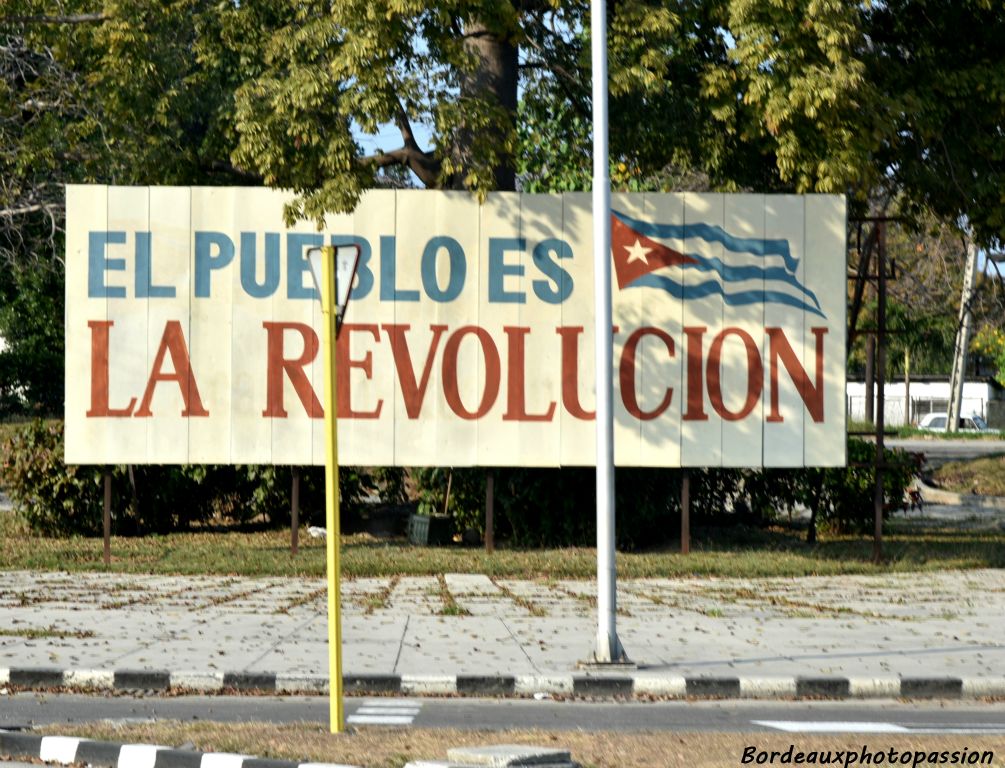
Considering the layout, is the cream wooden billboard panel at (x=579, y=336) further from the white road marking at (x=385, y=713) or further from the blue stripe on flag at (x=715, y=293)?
the white road marking at (x=385, y=713)

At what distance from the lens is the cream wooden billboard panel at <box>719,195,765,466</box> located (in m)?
18.8

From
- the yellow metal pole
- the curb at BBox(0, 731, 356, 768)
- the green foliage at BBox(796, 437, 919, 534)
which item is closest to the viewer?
the curb at BBox(0, 731, 356, 768)

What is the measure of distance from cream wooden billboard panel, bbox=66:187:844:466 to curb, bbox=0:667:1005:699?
7.76m

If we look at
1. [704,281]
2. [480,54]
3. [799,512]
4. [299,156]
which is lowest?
[799,512]

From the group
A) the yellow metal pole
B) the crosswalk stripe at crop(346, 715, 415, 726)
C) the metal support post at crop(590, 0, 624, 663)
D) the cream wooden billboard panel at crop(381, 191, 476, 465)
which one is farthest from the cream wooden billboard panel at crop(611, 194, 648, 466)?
the yellow metal pole

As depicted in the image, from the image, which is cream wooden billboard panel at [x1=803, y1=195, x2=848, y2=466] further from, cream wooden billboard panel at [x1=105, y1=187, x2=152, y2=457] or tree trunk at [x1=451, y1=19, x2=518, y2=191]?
cream wooden billboard panel at [x1=105, y1=187, x2=152, y2=457]

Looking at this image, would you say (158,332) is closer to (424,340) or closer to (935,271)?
(424,340)

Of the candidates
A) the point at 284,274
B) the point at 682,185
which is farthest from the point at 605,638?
the point at 682,185

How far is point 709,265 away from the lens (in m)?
18.8

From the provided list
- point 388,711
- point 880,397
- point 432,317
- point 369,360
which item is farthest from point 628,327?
point 388,711

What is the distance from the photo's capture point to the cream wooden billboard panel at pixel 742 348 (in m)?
18.8

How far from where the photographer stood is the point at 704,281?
61.5 ft

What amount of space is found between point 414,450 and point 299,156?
3859 mm

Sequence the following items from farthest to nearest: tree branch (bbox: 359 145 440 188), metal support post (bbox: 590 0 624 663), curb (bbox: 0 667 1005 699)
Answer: tree branch (bbox: 359 145 440 188), metal support post (bbox: 590 0 624 663), curb (bbox: 0 667 1005 699)
